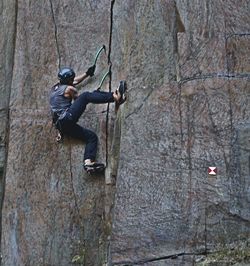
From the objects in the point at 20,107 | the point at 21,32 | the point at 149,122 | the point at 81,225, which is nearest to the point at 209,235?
the point at 149,122

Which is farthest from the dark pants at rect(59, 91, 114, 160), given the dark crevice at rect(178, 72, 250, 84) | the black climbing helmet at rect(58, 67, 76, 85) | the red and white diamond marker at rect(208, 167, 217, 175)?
the red and white diamond marker at rect(208, 167, 217, 175)

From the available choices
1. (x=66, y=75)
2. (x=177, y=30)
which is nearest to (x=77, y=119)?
(x=66, y=75)

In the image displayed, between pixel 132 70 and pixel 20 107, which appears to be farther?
pixel 20 107

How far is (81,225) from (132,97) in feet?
6.51

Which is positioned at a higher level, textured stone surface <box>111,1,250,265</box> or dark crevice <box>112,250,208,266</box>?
textured stone surface <box>111,1,250,265</box>

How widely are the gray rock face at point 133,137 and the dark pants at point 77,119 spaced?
0.18 m

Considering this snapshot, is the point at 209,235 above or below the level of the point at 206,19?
below

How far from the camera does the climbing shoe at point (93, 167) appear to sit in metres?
9.28

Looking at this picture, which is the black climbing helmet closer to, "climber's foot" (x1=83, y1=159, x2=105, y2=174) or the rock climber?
the rock climber

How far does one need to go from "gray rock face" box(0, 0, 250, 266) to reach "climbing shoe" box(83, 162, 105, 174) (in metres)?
0.16

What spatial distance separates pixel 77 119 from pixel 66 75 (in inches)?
26.4

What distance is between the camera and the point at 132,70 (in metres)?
8.87

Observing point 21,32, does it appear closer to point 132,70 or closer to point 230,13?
point 132,70

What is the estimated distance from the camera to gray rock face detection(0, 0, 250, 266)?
8.03m
